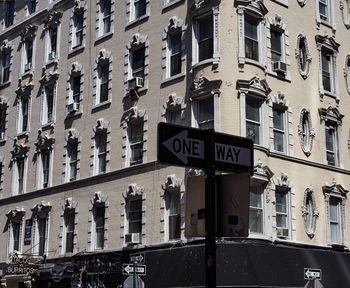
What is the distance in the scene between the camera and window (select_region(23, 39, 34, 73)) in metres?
35.2

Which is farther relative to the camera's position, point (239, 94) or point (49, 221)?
point (49, 221)

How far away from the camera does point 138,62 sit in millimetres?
28141

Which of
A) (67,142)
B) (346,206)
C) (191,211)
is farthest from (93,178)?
(191,211)

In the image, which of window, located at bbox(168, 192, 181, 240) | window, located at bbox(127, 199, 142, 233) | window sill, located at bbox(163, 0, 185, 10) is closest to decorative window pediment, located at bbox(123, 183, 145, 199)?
window, located at bbox(127, 199, 142, 233)

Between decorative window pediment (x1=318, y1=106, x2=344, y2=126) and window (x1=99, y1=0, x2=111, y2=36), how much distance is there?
10.0m

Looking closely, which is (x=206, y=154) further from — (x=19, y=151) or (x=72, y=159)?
(x=19, y=151)

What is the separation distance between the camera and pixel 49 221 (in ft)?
102

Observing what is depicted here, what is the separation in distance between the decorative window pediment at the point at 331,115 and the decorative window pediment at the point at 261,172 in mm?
4902

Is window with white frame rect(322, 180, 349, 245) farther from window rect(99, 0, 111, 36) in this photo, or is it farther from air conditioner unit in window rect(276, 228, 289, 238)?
window rect(99, 0, 111, 36)

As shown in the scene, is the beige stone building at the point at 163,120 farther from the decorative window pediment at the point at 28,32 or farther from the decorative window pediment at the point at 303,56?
the decorative window pediment at the point at 28,32

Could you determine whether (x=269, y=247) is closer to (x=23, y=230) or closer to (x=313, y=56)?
(x=313, y=56)

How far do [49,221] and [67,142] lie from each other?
12.2ft

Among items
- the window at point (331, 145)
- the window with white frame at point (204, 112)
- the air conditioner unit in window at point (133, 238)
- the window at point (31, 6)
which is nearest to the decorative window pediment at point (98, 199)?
the air conditioner unit in window at point (133, 238)

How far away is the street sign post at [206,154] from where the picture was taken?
23.4 feet
